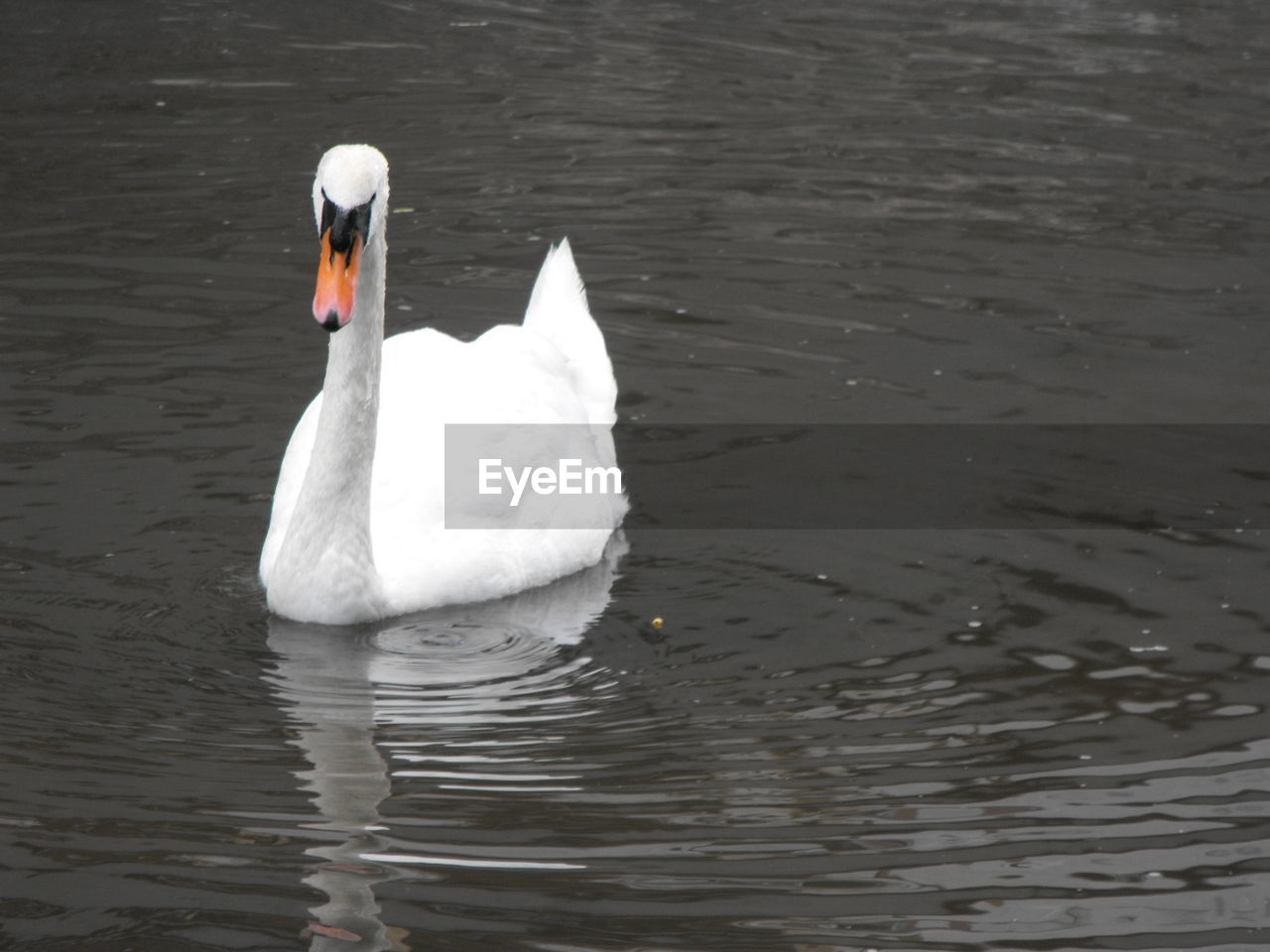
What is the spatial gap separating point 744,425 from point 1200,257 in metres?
3.96

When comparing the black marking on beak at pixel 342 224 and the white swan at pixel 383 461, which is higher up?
the black marking on beak at pixel 342 224

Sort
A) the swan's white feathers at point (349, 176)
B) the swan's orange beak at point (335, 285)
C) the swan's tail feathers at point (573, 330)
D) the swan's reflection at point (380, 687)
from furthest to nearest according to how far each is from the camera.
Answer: the swan's tail feathers at point (573, 330), the swan's white feathers at point (349, 176), the swan's orange beak at point (335, 285), the swan's reflection at point (380, 687)

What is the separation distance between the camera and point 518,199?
13.2 m

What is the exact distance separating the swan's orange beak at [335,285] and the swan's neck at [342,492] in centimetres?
66

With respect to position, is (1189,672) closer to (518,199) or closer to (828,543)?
(828,543)

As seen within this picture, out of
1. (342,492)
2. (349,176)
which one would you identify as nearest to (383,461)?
(342,492)

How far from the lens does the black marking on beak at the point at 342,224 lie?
6602 millimetres

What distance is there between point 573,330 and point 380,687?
3.21 m

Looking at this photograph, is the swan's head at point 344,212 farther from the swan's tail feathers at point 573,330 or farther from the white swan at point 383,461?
the swan's tail feathers at point 573,330

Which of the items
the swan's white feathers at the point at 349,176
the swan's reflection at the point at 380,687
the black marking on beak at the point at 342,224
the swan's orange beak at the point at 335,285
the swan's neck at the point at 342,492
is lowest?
the swan's reflection at the point at 380,687

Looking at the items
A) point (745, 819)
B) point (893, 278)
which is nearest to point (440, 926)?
point (745, 819)

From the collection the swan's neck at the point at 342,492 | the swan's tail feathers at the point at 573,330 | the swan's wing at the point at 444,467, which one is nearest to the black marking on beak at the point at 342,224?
the swan's neck at the point at 342,492

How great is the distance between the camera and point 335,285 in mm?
6477

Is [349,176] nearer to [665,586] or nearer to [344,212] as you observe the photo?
[344,212]
